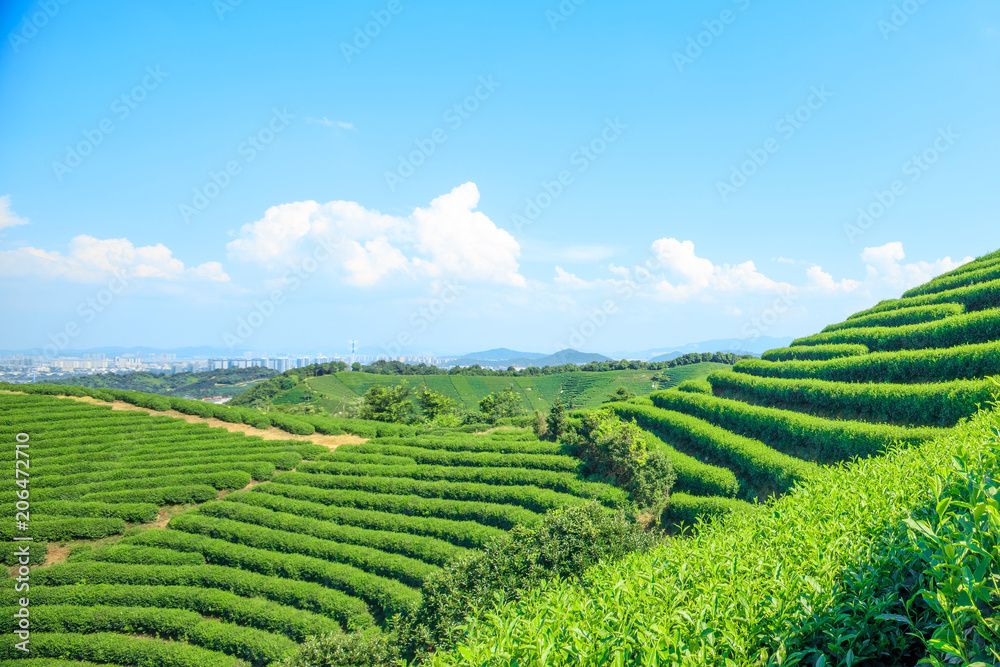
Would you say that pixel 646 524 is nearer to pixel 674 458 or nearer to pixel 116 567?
pixel 674 458

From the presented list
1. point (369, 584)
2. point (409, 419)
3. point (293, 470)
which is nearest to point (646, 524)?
point (369, 584)

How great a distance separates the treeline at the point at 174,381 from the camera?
74.6 m

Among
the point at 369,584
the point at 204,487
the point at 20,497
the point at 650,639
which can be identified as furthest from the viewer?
the point at 204,487

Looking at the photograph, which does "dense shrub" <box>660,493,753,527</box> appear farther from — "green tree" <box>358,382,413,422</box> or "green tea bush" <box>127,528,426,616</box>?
"green tree" <box>358,382,413,422</box>

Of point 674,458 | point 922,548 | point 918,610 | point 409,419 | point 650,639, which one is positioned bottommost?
point 409,419

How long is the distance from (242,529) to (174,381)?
4323 inches

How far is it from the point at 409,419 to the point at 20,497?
31.4 m

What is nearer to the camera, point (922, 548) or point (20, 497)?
point (922, 548)

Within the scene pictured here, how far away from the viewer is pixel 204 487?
20.5 meters

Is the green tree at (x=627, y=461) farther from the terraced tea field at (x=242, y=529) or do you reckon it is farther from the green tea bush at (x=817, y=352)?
Answer: the green tea bush at (x=817, y=352)

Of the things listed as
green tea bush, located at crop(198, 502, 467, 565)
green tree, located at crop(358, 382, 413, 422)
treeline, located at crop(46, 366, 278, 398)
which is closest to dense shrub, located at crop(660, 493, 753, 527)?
green tea bush, located at crop(198, 502, 467, 565)

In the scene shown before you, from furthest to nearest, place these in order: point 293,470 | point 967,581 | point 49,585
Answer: point 293,470 < point 49,585 < point 967,581

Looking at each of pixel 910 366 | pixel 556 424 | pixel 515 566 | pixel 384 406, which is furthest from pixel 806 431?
pixel 384 406

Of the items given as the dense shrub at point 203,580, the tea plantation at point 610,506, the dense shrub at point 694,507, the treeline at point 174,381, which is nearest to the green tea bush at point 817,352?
the tea plantation at point 610,506
